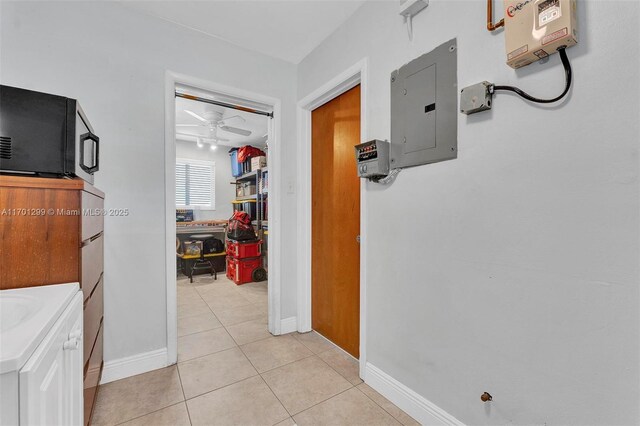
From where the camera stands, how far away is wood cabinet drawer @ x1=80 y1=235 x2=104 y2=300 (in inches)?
45.9

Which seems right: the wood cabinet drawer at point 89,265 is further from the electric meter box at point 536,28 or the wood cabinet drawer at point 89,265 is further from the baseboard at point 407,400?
the electric meter box at point 536,28

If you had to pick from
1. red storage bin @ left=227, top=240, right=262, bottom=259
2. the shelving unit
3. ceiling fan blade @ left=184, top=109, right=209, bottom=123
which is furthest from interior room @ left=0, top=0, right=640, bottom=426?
the shelving unit

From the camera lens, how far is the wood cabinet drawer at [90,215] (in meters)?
1.17

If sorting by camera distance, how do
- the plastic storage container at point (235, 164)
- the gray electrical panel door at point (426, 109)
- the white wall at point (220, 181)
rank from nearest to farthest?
the gray electrical panel door at point (426, 109) < the plastic storage container at point (235, 164) < the white wall at point (220, 181)

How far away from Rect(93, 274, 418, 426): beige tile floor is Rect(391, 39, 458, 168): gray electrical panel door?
4.72 ft

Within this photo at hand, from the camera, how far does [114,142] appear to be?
1.88m

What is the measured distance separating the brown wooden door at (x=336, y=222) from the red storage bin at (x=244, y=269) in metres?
1.89

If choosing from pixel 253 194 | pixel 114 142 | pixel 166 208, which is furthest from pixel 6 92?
pixel 253 194

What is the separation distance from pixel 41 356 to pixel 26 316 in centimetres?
31

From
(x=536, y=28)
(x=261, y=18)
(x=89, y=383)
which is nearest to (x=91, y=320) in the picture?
(x=89, y=383)

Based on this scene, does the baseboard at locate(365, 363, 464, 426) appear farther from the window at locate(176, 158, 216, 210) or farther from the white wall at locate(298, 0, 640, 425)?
the window at locate(176, 158, 216, 210)

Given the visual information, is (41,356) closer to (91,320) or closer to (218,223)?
(91,320)

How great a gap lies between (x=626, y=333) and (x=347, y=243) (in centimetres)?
152

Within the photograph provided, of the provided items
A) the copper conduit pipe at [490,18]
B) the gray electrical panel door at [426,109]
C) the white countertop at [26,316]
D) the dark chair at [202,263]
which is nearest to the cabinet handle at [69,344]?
the white countertop at [26,316]
